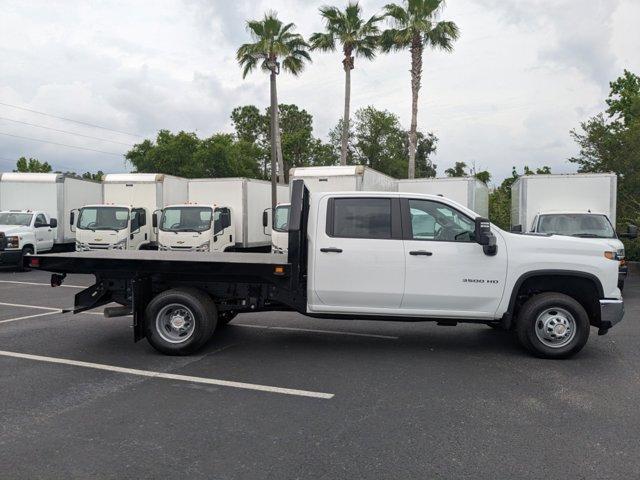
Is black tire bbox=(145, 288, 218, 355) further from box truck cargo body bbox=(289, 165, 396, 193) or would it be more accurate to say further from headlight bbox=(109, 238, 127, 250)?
headlight bbox=(109, 238, 127, 250)

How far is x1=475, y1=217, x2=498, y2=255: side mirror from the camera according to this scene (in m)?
6.44

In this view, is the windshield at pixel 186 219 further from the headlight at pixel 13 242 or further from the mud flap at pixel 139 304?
the mud flap at pixel 139 304

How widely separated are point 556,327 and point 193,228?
1185 centimetres

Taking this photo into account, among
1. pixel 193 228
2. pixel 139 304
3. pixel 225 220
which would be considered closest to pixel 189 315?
pixel 139 304

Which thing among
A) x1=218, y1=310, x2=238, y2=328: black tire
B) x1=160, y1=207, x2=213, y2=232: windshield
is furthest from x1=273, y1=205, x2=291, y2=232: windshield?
x1=218, y1=310, x2=238, y2=328: black tire

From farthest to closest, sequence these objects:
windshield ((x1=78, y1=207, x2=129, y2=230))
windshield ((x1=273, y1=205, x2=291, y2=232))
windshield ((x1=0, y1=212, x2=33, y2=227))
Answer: windshield ((x1=0, y1=212, x2=33, y2=227))
windshield ((x1=78, y1=207, x2=129, y2=230))
windshield ((x1=273, y1=205, x2=291, y2=232))

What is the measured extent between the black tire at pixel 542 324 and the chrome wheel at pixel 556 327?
0.01 metres

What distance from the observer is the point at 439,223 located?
6.75m

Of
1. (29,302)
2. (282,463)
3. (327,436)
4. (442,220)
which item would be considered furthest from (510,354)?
(29,302)

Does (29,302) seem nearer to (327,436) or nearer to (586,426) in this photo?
(327,436)

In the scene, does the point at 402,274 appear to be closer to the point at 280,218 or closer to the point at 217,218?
the point at 280,218

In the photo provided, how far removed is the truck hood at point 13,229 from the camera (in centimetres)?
1758

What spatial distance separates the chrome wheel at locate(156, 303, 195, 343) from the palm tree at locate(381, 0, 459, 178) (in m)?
22.2

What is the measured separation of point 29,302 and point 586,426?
10462mm
